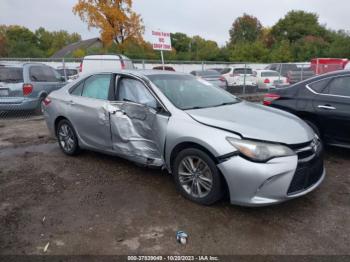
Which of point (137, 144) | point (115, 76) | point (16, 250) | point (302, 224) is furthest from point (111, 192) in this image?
point (302, 224)

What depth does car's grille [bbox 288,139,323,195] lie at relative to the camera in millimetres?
3285

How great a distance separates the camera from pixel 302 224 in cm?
329

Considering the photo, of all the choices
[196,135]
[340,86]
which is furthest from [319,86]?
[196,135]

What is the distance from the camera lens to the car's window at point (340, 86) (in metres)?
5.04

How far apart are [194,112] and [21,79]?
711cm

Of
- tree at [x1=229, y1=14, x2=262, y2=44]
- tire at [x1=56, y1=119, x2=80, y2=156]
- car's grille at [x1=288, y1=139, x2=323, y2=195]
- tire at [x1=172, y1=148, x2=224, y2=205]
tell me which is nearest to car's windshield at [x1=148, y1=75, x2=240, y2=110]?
tire at [x1=172, y1=148, x2=224, y2=205]

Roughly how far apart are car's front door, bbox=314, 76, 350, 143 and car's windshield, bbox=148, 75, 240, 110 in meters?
1.56

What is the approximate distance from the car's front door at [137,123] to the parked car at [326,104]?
107 inches

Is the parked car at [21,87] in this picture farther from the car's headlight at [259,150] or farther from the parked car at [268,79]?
the parked car at [268,79]

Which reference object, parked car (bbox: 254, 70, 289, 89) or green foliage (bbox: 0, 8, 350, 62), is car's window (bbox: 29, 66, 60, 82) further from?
green foliage (bbox: 0, 8, 350, 62)

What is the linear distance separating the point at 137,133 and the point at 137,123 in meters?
0.14

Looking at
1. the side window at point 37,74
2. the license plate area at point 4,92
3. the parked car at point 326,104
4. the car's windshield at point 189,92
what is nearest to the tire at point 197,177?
the car's windshield at point 189,92

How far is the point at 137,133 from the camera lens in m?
4.34

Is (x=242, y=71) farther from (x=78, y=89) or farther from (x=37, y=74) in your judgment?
(x=78, y=89)
